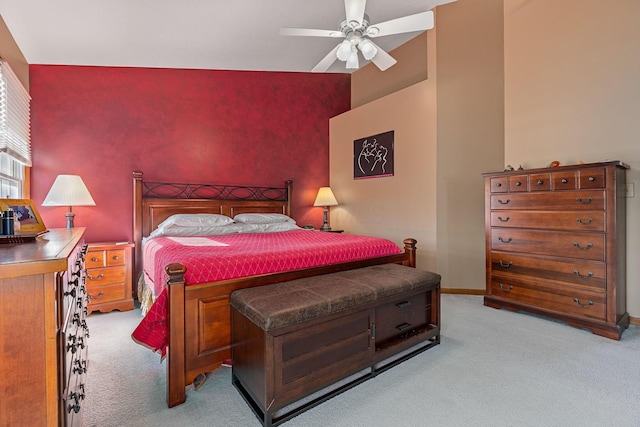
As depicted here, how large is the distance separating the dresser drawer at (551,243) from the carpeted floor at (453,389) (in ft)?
2.37

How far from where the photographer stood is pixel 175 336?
1747 mm

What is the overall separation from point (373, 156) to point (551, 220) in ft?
8.00

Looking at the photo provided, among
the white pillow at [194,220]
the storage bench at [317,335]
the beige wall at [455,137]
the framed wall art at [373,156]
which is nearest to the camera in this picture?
the storage bench at [317,335]

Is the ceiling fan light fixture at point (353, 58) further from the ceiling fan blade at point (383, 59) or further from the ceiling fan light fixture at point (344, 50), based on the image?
the ceiling fan blade at point (383, 59)

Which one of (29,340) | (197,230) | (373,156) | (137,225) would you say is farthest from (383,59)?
(137,225)

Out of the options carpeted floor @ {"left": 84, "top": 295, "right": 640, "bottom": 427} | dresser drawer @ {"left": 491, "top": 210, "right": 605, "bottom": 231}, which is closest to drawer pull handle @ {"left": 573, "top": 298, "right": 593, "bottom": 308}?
carpeted floor @ {"left": 84, "top": 295, "right": 640, "bottom": 427}

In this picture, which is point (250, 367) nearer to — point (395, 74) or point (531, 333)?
point (531, 333)

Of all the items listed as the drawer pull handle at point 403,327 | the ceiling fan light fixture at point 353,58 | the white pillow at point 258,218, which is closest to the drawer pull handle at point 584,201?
the drawer pull handle at point 403,327

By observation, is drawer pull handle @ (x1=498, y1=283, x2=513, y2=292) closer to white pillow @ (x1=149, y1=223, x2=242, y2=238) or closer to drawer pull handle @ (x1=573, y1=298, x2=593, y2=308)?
drawer pull handle @ (x1=573, y1=298, x2=593, y2=308)

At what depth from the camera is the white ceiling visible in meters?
2.71

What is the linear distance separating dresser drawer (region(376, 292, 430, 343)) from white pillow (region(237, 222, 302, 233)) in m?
2.13

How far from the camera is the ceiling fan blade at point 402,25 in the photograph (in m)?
2.39

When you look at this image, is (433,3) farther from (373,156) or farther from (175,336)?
(175,336)

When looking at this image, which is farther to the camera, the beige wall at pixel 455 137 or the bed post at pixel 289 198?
the bed post at pixel 289 198
